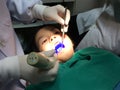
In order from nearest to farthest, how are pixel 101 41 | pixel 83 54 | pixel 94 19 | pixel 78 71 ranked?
pixel 78 71
pixel 83 54
pixel 101 41
pixel 94 19

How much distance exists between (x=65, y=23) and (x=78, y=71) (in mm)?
260

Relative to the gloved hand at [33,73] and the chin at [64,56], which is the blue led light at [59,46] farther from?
the gloved hand at [33,73]

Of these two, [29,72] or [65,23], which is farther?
[65,23]

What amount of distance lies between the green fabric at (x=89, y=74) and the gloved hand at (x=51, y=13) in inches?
8.1

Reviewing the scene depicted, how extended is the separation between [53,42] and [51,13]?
0.52 feet

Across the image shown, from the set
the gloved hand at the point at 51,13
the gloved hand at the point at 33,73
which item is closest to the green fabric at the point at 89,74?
the gloved hand at the point at 33,73

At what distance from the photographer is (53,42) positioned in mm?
1162

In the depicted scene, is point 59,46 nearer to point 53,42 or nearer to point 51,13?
point 53,42

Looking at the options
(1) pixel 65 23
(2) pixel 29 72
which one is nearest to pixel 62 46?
(1) pixel 65 23

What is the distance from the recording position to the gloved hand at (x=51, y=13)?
107cm

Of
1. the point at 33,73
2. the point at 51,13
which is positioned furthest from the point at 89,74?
the point at 51,13

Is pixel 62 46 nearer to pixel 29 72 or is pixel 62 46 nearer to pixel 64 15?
pixel 64 15

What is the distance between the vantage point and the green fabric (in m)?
0.86

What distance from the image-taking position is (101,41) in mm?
1199
